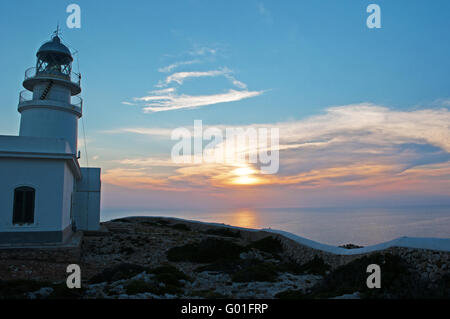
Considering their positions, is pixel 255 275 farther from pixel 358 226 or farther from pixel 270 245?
pixel 358 226

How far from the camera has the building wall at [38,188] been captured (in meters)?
13.7

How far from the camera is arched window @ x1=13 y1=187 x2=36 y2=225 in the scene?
13867 millimetres

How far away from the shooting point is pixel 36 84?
2019 cm

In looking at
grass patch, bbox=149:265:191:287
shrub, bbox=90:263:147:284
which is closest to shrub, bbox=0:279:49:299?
shrub, bbox=90:263:147:284

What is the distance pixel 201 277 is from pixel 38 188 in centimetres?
841

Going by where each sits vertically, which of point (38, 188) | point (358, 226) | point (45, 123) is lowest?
point (358, 226)

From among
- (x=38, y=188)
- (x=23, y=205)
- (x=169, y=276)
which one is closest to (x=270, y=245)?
(x=169, y=276)

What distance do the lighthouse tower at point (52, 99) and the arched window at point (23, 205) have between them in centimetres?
609

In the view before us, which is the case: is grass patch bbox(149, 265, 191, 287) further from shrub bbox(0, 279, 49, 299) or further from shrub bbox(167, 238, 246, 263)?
shrub bbox(167, 238, 246, 263)

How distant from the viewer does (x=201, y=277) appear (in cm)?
1071

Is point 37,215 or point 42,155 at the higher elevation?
point 42,155
